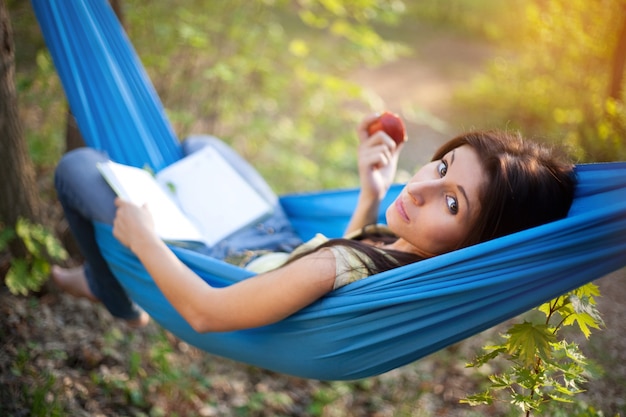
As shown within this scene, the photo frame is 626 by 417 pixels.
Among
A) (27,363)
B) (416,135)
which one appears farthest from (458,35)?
(27,363)

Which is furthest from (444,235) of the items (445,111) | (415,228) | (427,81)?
(427,81)

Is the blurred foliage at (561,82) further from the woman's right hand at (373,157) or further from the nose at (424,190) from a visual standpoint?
the nose at (424,190)

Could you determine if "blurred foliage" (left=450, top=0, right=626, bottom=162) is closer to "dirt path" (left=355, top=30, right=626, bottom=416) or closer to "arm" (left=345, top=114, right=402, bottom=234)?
"dirt path" (left=355, top=30, right=626, bottom=416)

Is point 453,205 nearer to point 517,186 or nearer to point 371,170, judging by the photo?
point 517,186

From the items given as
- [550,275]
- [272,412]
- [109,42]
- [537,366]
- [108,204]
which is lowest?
[272,412]

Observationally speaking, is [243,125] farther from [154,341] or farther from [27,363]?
[27,363]

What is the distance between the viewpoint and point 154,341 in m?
2.38

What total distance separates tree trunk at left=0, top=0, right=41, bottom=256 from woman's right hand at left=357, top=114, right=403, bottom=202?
1065 millimetres

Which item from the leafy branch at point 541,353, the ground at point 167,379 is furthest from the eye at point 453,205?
the ground at point 167,379

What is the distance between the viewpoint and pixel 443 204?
4.41 ft

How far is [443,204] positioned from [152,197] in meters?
0.89

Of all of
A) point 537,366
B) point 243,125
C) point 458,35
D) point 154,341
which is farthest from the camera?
point 458,35

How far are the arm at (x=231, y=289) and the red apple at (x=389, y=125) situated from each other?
23.5 inches

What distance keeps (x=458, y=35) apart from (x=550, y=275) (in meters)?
7.45
